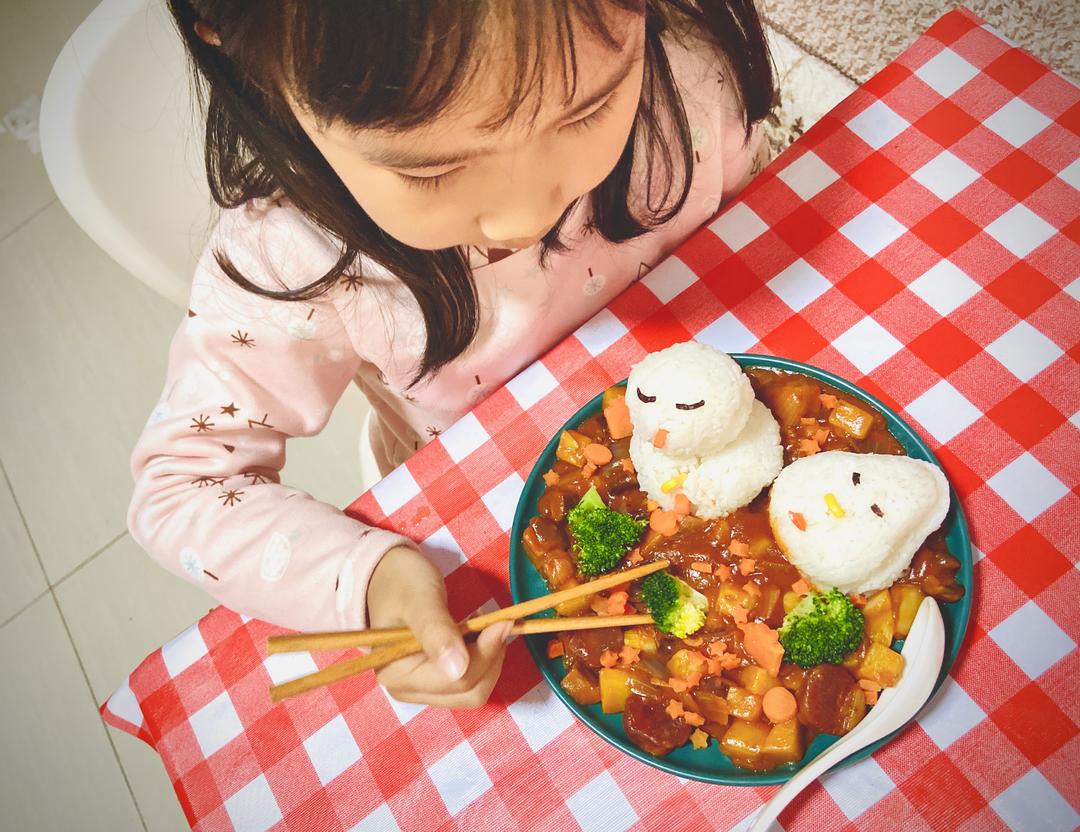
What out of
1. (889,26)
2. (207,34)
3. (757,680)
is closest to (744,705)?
(757,680)

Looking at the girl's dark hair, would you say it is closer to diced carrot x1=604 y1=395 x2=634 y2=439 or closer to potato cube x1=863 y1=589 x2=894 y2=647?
diced carrot x1=604 y1=395 x2=634 y2=439

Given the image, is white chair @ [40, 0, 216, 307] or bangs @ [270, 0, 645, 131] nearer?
bangs @ [270, 0, 645, 131]

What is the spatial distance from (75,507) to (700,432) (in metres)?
2.19

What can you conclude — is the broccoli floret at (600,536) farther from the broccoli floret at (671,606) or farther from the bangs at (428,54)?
the bangs at (428,54)

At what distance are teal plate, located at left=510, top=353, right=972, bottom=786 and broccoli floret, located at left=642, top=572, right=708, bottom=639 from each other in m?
0.12

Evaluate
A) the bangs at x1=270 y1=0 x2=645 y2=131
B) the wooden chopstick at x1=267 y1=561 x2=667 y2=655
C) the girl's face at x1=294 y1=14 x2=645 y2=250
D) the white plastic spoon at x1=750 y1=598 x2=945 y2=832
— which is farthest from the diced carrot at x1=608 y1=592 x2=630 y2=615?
the bangs at x1=270 y1=0 x2=645 y2=131

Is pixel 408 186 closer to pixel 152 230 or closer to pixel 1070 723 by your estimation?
pixel 152 230

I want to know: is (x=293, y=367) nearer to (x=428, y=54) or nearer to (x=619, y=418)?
(x=619, y=418)

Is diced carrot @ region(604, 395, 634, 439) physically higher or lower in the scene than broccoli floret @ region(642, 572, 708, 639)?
higher

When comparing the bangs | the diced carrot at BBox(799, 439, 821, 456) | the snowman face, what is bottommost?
the diced carrot at BBox(799, 439, 821, 456)

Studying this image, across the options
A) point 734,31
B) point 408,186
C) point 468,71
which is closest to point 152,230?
point 408,186

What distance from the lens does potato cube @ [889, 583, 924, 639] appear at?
84cm

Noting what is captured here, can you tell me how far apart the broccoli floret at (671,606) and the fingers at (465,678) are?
0.56 ft

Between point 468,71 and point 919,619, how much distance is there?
733 mm
